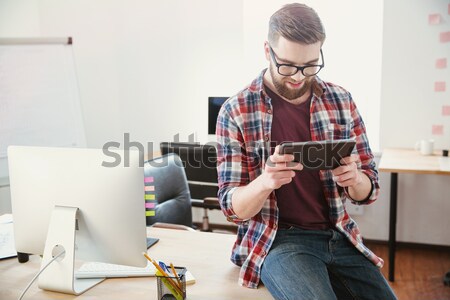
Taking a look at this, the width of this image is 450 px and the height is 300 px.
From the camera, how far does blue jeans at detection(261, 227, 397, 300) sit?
1.17m

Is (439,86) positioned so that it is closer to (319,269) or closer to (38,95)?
(319,269)

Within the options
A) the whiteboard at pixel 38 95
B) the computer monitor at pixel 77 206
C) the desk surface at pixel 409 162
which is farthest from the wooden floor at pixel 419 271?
the whiteboard at pixel 38 95

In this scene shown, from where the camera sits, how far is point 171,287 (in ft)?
3.70

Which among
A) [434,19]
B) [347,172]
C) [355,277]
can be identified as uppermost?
[434,19]

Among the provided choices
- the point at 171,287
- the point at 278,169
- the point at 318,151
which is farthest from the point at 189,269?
the point at 318,151

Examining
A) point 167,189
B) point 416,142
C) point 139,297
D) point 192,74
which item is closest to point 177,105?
point 192,74

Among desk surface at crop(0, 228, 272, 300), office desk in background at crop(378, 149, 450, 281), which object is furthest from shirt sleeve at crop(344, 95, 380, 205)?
office desk in background at crop(378, 149, 450, 281)

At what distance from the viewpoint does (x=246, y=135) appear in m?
→ 1.40

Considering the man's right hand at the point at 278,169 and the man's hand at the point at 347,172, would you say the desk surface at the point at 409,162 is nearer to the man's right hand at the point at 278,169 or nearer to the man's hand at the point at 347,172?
→ the man's hand at the point at 347,172

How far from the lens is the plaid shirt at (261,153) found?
4.44ft

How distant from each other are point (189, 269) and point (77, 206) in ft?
1.35

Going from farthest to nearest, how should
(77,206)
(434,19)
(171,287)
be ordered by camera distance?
(434,19) < (77,206) < (171,287)

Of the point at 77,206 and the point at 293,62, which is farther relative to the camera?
the point at 293,62

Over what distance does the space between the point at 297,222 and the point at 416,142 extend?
224 cm
